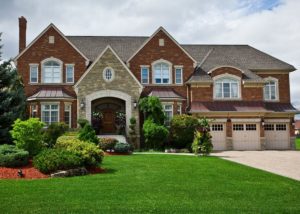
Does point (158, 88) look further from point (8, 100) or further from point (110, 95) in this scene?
point (8, 100)

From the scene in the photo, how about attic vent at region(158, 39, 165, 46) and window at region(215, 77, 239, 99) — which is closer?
window at region(215, 77, 239, 99)

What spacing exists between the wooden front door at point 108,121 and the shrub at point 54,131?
5630mm

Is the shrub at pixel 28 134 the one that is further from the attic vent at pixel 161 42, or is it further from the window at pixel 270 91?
the window at pixel 270 91

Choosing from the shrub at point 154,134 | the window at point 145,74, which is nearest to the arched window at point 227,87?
the window at point 145,74

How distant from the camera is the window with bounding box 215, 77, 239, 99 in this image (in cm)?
3334

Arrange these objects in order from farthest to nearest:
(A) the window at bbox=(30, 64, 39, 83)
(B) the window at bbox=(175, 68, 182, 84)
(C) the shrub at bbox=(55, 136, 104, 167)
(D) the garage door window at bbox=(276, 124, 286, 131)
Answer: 1. (D) the garage door window at bbox=(276, 124, 286, 131)
2. (B) the window at bbox=(175, 68, 182, 84)
3. (A) the window at bbox=(30, 64, 39, 83)
4. (C) the shrub at bbox=(55, 136, 104, 167)

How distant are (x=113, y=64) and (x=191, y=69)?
7.61 metres

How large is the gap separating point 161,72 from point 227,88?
6.18 metres

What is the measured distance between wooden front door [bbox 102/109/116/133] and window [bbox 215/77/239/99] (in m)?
9.73

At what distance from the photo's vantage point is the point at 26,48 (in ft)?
106

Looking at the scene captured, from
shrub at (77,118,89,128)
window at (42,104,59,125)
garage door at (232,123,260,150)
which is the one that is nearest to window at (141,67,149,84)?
shrub at (77,118,89,128)

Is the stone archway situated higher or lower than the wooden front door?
higher

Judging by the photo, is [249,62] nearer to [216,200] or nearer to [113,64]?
[113,64]

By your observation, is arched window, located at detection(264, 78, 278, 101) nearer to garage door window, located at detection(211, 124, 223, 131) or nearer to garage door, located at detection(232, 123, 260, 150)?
garage door, located at detection(232, 123, 260, 150)
